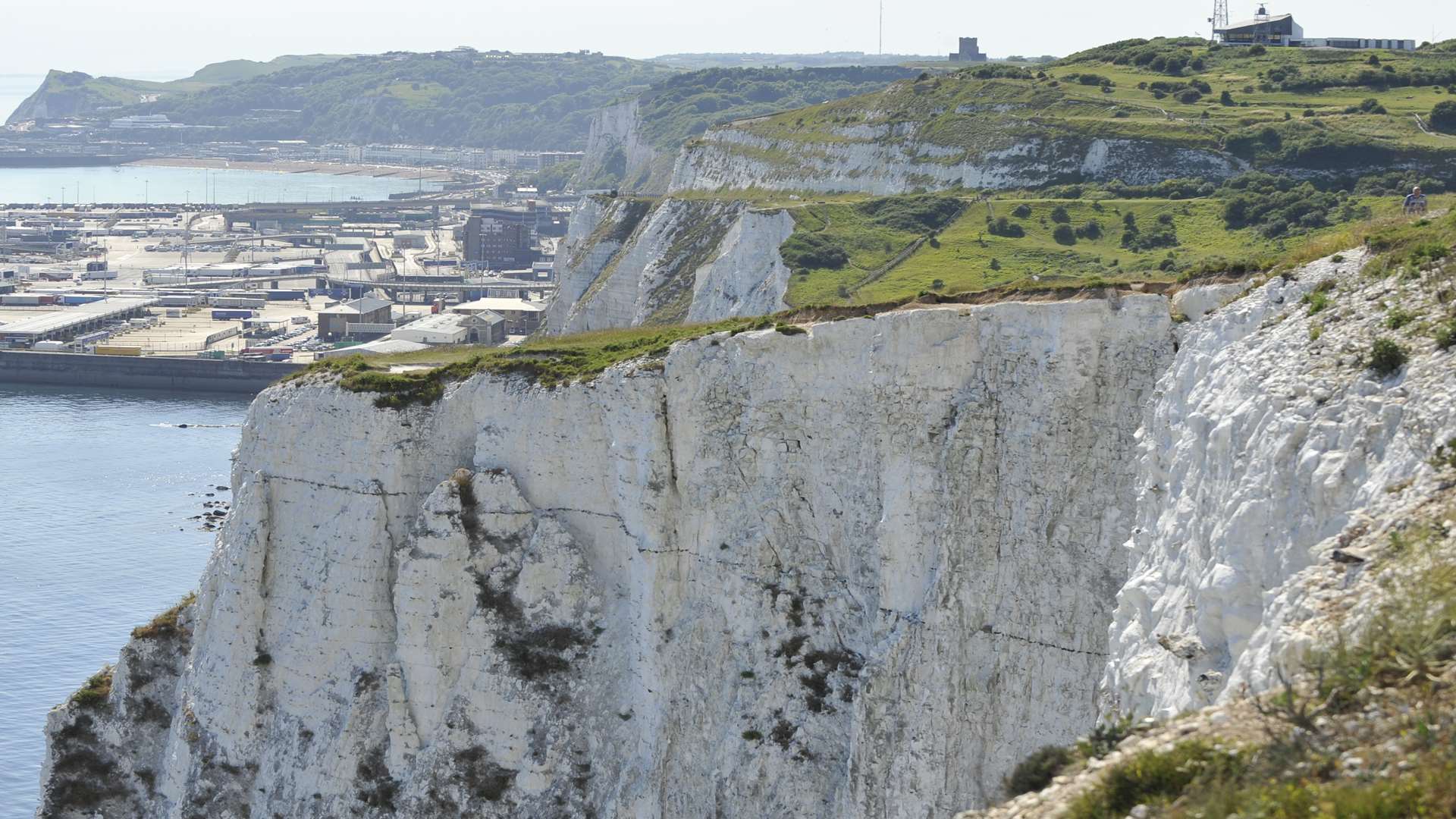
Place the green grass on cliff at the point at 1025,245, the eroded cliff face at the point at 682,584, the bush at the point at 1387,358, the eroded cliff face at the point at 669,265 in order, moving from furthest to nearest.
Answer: the eroded cliff face at the point at 669,265, the green grass on cliff at the point at 1025,245, the eroded cliff face at the point at 682,584, the bush at the point at 1387,358

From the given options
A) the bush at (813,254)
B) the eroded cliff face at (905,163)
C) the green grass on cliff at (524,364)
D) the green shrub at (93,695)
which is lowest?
the green shrub at (93,695)

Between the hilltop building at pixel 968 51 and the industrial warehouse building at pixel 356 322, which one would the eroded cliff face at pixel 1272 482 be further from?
the hilltop building at pixel 968 51

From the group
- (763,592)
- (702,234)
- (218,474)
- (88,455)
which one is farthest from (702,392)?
(88,455)

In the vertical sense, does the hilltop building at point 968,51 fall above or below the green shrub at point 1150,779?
above

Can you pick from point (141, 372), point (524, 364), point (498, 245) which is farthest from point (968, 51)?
point (524, 364)

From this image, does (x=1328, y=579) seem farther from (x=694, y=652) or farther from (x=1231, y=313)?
(x=694, y=652)

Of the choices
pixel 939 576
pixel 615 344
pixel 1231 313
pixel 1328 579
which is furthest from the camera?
pixel 615 344

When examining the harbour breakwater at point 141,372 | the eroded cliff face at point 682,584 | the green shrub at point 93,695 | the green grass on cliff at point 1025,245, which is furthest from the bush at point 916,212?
the harbour breakwater at point 141,372
